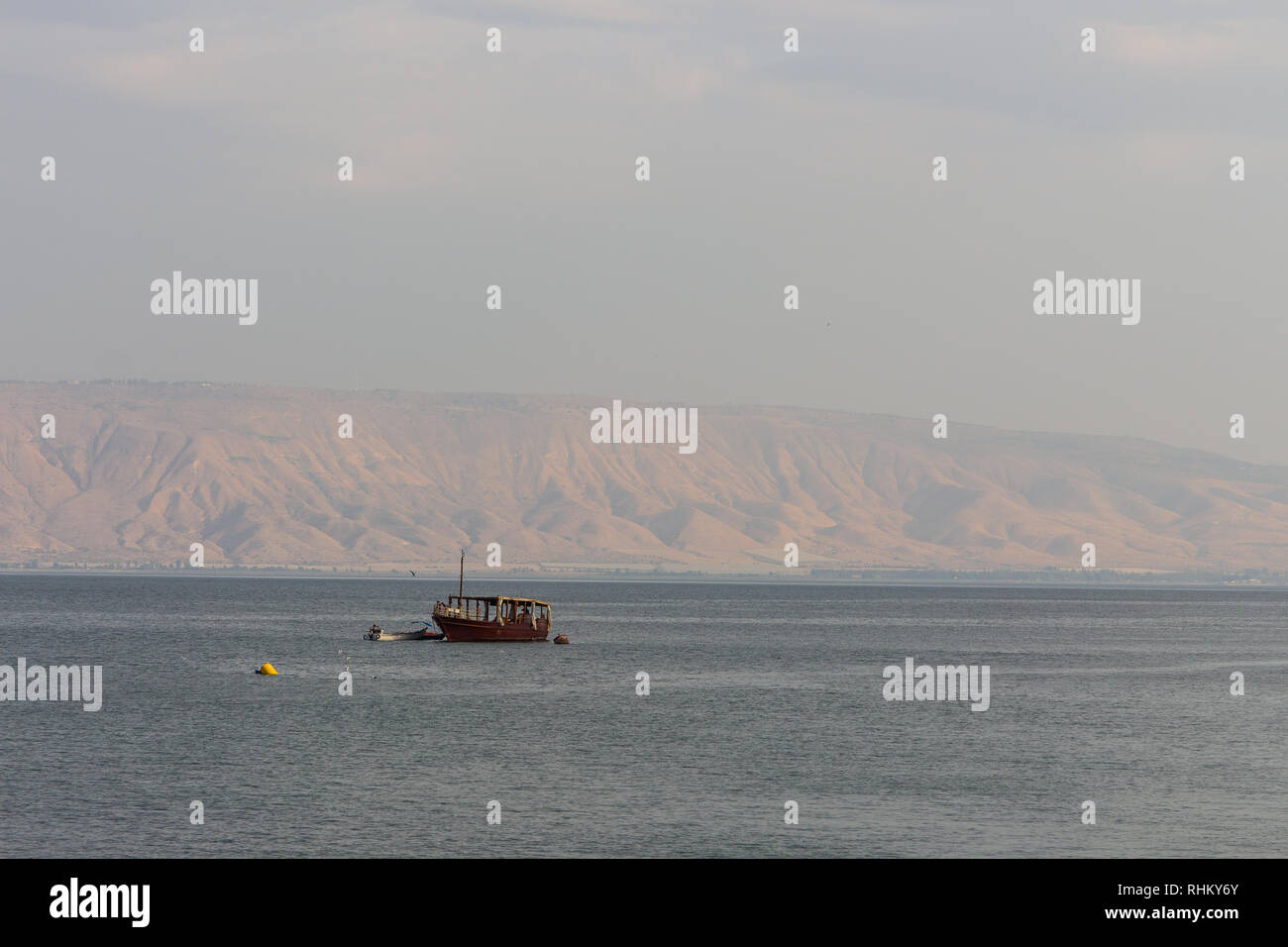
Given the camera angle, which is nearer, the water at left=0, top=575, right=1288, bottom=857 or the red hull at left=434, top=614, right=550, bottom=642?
the water at left=0, top=575, right=1288, bottom=857

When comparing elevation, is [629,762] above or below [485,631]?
below

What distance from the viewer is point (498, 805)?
2090 inches

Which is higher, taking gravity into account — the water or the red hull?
the red hull

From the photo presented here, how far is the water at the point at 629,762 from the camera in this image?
47844 millimetres

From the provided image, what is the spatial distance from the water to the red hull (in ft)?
59.7

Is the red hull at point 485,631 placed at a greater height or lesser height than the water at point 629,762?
greater

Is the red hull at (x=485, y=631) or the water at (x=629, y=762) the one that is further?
the red hull at (x=485, y=631)

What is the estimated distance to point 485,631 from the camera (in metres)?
144

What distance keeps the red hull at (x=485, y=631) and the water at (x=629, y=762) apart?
18194mm

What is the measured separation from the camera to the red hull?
144 metres

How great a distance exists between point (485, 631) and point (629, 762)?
81.1 meters
